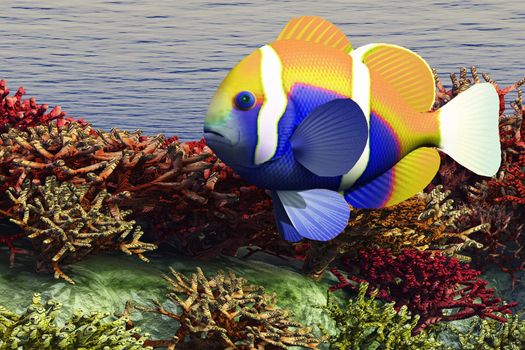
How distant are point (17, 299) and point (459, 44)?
555 inches

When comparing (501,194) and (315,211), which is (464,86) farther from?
(315,211)

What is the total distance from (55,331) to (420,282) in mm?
2848

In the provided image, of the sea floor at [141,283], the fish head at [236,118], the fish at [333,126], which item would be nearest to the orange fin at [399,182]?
the fish at [333,126]

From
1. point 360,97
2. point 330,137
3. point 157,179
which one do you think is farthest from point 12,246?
point 360,97

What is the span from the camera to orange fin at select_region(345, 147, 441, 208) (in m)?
5.18

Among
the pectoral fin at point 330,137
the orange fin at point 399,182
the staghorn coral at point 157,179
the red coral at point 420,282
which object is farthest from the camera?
the red coral at point 420,282

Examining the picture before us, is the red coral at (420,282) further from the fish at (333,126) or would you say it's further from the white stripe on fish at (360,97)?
the white stripe on fish at (360,97)

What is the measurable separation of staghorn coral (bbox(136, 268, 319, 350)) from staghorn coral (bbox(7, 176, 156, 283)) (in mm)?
357

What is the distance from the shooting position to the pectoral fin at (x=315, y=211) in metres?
4.99

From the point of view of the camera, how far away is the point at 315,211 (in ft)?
16.4

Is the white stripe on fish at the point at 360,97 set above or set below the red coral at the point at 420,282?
above

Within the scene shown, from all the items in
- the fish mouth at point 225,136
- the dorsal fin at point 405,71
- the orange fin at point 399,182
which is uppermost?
the dorsal fin at point 405,71

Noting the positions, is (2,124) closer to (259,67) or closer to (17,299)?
(17,299)

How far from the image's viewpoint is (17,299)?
5.14 m
